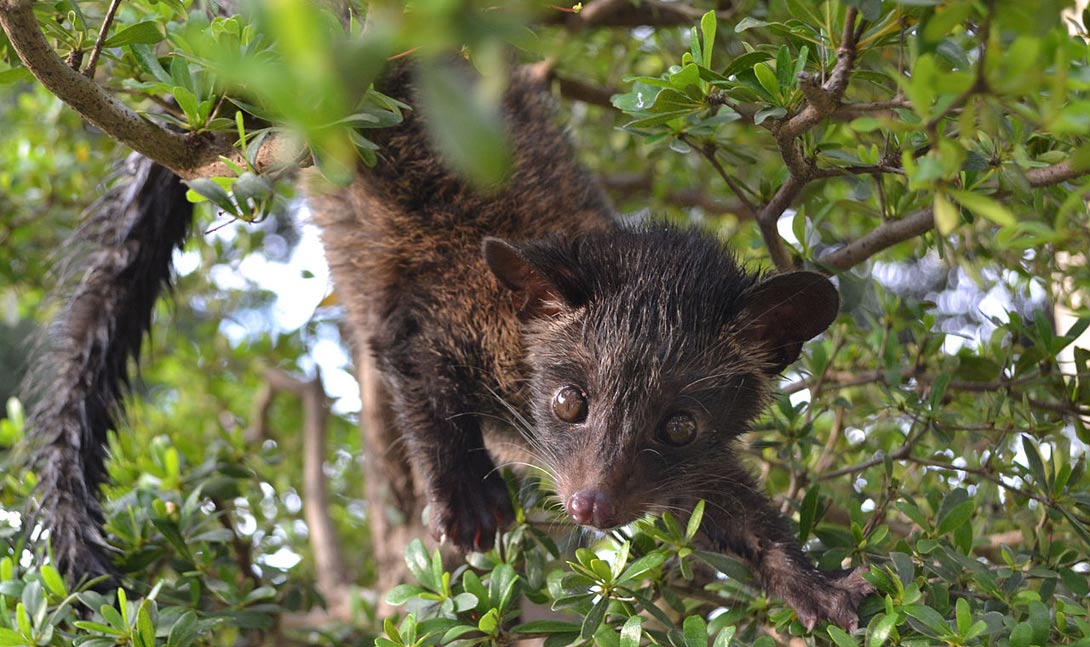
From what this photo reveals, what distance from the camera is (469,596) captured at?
237 centimetres

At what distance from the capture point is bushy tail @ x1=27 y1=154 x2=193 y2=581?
11.3ft

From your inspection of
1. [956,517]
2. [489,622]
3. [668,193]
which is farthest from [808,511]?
[668,193]

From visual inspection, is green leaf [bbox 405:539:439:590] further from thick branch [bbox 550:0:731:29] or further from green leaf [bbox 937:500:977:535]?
thick branch [bbox 550:0:731:29]

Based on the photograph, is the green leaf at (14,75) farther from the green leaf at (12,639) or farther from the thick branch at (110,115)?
the green leaf at (12,639)

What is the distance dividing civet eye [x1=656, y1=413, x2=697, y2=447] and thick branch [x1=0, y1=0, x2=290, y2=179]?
4.46 ft

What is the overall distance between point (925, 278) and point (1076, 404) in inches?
126

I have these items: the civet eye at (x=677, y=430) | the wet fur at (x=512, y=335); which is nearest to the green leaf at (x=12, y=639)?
the wet fur at (x=512, y=335)

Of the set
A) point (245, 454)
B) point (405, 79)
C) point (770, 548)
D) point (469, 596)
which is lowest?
point (245, 454)

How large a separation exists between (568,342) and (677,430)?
459mm

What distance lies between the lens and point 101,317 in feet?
12.1

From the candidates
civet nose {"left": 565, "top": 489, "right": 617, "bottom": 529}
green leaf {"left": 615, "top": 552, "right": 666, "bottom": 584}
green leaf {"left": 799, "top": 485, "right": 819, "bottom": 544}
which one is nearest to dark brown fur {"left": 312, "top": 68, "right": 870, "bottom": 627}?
civet nose {"left": 565, "top": 489, "right": 617, "bottom": 529}

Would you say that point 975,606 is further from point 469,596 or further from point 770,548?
point 469,596

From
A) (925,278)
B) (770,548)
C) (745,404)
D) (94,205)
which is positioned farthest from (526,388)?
(925,278)

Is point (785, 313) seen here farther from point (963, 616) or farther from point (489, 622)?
point (489, 622)
